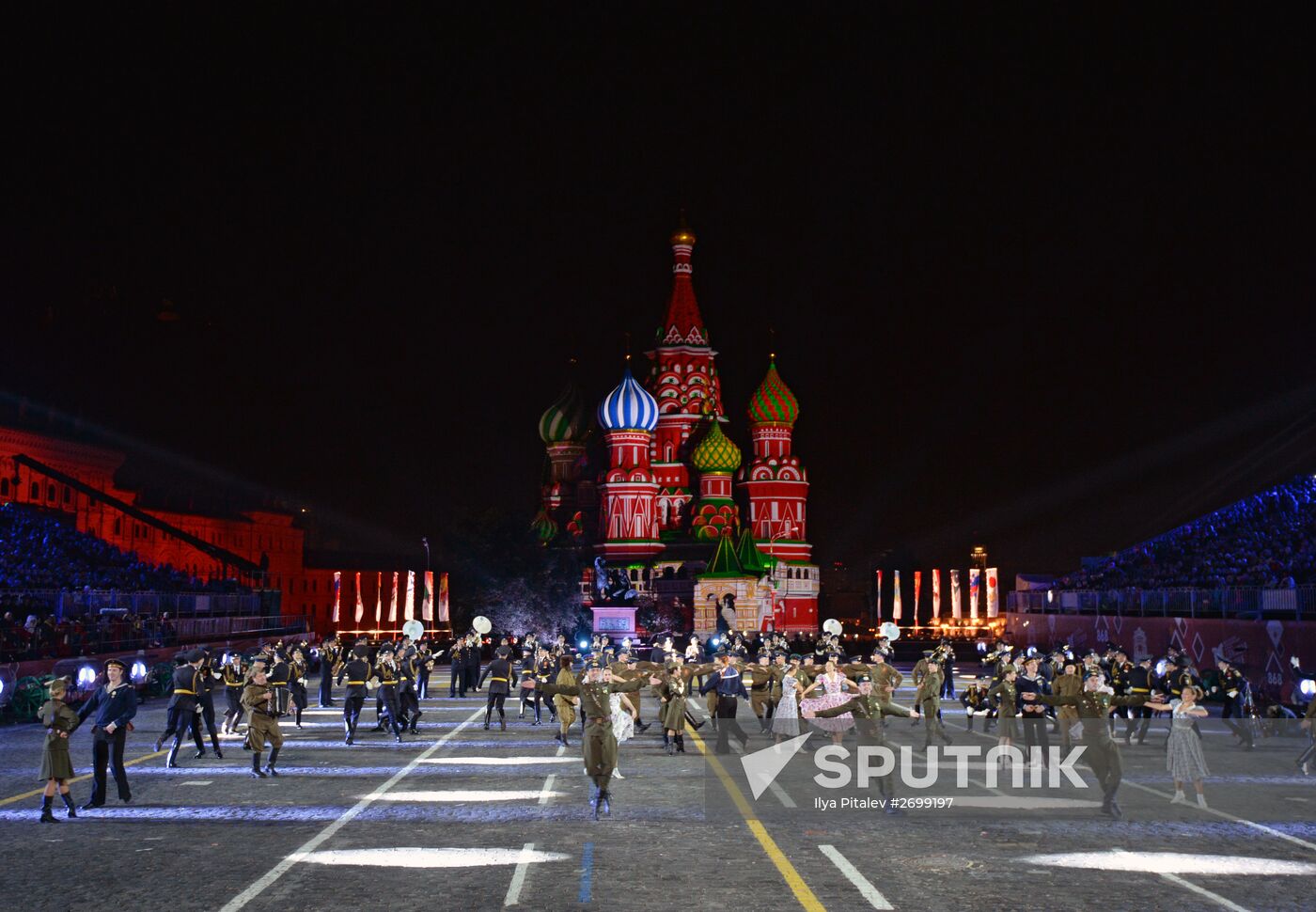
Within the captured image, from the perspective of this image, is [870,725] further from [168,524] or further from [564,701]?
[168,524]

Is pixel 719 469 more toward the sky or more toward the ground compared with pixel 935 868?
more toward the sky

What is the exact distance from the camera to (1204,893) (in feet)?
40.5

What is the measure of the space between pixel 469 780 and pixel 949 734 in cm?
1287

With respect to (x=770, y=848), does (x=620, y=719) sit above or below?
above

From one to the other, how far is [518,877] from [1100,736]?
8005 millimetres

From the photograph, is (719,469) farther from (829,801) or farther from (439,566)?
(829,801)

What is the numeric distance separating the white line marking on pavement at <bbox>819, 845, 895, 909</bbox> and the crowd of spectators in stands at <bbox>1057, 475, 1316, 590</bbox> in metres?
25.6

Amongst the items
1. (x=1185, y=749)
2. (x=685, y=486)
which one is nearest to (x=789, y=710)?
(x=1185, y=749)

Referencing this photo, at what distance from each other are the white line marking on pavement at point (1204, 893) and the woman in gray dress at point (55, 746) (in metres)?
12.1

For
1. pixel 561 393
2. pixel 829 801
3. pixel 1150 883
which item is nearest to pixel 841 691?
pixel 829 801

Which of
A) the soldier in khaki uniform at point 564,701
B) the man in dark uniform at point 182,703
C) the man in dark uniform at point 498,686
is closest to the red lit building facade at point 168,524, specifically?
the man in dark uniform at point 498,686

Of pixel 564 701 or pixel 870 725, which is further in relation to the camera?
pixel 564 701

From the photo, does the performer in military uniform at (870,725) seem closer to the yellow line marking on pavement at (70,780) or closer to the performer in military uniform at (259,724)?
the performer in military uniform at (259,724)

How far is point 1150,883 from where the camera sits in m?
12.8
